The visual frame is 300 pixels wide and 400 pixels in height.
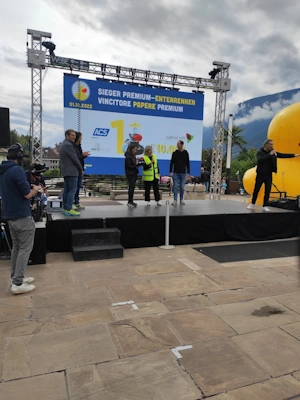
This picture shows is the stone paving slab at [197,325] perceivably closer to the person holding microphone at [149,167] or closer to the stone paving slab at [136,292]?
the stone paving slab at [136,292]

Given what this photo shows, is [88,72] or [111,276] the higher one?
[88,72]

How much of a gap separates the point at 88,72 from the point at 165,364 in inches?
429

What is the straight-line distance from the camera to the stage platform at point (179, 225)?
4975mm

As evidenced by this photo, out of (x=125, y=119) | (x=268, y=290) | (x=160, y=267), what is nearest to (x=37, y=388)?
(x=160, y=267)

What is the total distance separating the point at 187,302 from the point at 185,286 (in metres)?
0.45

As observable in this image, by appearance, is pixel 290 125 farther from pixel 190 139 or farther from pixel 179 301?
pixel 179 301

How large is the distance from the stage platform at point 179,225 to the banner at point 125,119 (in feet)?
18.9

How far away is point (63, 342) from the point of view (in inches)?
93.9

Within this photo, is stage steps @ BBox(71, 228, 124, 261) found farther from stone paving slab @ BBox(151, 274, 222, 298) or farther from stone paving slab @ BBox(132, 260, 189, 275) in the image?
stone paving slab @ BBox(151, 274, 222, 298)

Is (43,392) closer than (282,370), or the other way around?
(43,392)

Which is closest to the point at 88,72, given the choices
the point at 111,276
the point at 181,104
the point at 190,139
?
the point at 181,104

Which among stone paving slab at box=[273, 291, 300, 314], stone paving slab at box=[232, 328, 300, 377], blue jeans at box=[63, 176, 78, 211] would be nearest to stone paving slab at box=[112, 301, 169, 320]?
stone paving slab at box=[232, 328, 300, 377]

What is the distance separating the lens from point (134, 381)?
6.40ft

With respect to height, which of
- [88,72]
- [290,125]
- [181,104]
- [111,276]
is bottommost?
[111,276]
